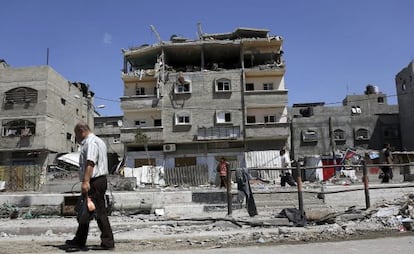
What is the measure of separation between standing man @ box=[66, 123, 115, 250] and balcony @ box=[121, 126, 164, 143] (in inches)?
1423

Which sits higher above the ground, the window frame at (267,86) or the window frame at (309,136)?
the window frame at (267,86)

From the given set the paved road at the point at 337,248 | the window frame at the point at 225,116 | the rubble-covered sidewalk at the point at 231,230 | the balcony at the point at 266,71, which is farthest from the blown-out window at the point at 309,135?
the paved road at the point at 337,248

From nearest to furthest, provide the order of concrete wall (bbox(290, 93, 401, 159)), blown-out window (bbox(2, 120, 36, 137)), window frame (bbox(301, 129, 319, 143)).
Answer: blown-out window (bbox(2, 120, 36, 137))
window frame (bbox(301, 129, 319, 143))
concrete wall (bbox(290, 93, 401, 159))

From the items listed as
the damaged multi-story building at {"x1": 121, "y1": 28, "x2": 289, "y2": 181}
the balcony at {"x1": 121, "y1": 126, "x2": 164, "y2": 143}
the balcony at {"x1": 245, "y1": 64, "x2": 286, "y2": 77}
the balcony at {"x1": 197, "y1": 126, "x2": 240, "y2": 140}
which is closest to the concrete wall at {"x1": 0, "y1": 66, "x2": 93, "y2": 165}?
the damaged multi-story building at {"x1": 121, "y1": 28, "x2": 289, "y2": 181}

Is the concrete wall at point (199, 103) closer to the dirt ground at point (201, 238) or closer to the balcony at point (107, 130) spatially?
the balcony at point (107, 130)

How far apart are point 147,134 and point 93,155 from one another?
36.6 meters

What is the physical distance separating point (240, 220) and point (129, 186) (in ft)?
49.3

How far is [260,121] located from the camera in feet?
144

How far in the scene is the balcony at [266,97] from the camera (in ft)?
141

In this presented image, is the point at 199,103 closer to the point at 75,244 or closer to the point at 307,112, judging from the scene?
the point at 307,112

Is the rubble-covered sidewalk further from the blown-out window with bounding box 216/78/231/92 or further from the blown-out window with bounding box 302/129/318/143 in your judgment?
the blown-out window with bounding box 302/129/318/143

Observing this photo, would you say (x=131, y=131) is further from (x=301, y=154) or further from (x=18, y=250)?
(x=18, y=250)

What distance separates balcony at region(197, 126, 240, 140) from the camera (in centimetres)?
4172

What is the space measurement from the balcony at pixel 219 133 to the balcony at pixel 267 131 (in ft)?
→ 3.89
